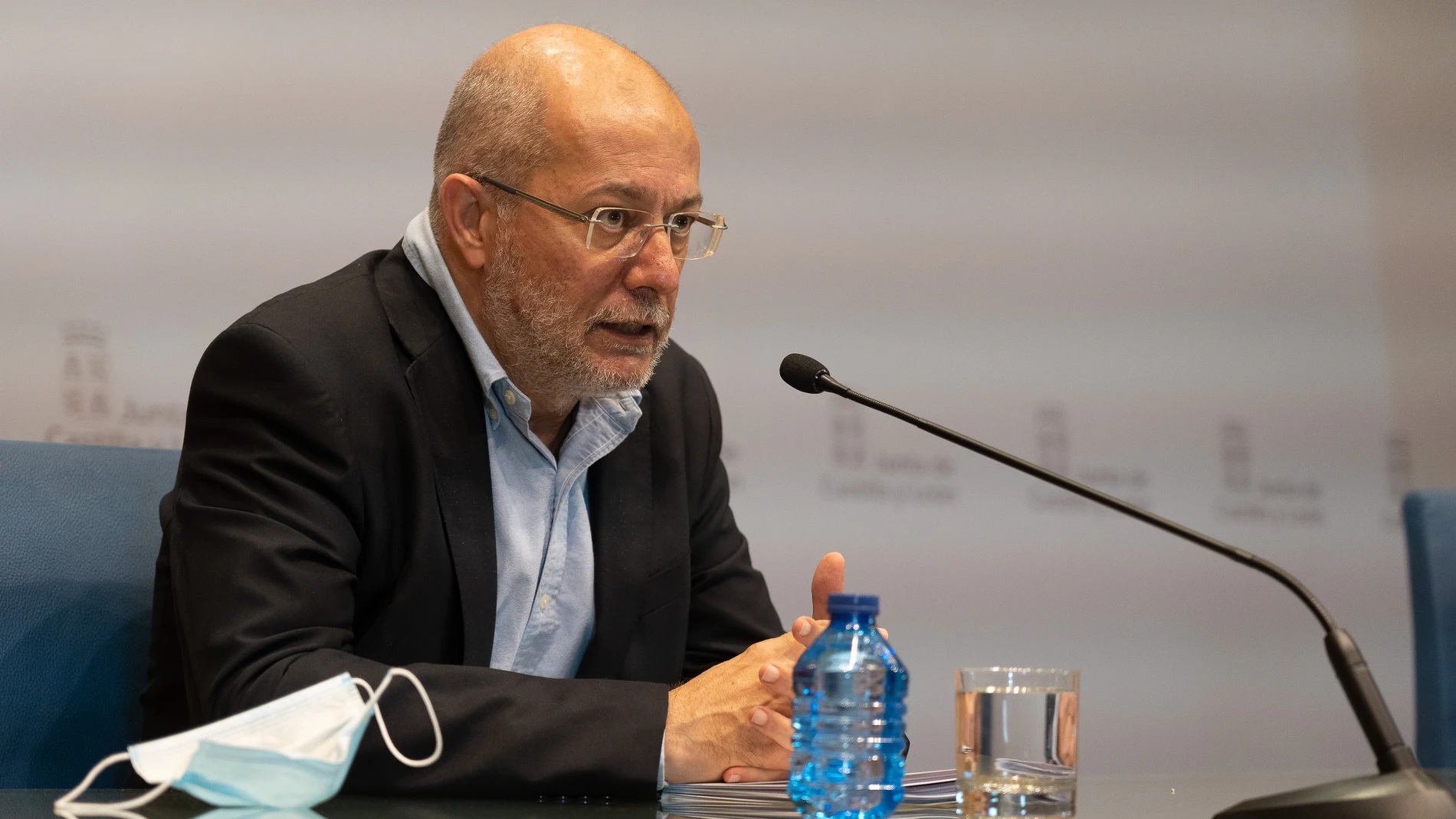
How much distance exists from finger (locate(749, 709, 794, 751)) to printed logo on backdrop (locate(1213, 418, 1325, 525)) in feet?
7.35

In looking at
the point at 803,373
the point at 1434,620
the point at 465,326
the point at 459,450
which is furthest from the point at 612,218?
the point at 1434,620

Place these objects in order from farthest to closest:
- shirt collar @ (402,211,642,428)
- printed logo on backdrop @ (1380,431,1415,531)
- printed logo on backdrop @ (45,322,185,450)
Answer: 1. printed logo on backdrop @ (1380,431,1415,531)
2. printed logo on backdrop @ (45,322,185,450)
3. shirt collar @ (402,211,642,428)

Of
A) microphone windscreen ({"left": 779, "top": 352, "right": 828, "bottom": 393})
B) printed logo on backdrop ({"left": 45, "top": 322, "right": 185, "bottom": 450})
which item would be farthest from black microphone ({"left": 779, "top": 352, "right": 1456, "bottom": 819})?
printed logo on backdrop ({"left": 45, "top": 322, "right": 185, "bottom": 450})

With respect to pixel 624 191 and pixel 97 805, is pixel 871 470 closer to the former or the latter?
pixel 624 191

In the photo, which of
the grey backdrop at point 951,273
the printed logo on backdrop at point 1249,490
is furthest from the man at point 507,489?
the printed logo on backdrop at point 1249,490

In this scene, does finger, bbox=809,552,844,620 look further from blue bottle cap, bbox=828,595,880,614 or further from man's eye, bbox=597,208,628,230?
man's eye, bbox=597,208,628,230

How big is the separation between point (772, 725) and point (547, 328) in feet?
2.45

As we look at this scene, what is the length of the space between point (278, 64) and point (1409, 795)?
248cm

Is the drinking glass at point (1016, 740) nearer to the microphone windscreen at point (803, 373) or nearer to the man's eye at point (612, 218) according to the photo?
the microphone windscreen at point (803, 373)

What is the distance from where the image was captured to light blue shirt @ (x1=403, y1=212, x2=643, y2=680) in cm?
194

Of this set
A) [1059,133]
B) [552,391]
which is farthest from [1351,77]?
[552,391]

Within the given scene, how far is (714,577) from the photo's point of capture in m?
2.22

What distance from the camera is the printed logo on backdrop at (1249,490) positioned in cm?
346

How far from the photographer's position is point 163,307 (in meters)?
2.71
